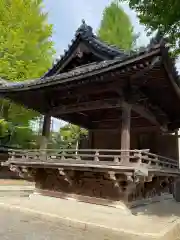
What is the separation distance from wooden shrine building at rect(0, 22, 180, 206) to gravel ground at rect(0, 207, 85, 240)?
2054mm

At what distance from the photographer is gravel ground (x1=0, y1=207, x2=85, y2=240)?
6.09m

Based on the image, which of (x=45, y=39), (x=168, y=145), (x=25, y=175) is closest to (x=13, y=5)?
(x=45, y=39)

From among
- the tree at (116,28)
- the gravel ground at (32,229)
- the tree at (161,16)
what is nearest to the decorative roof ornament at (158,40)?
the tree at (161,16)

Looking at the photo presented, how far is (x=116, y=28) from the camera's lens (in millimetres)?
24469

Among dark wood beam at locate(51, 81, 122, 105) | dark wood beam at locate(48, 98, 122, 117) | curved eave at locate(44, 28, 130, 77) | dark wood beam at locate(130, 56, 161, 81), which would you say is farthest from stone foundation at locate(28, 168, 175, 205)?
curved eave at locate(44, 28, 130, 77)

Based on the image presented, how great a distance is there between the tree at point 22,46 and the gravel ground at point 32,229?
10.2m

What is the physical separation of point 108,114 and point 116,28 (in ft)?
49.1

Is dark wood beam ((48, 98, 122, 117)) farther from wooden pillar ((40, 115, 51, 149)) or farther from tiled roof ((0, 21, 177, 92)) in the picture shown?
tiled roof ((0, 21, 177, 92))

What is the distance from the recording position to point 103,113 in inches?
510

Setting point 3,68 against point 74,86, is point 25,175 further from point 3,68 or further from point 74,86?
point 3,68

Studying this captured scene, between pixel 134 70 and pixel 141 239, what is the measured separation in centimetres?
492

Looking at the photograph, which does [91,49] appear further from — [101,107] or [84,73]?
[101,107]

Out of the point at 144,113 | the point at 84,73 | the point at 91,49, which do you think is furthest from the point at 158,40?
the point at 91,49

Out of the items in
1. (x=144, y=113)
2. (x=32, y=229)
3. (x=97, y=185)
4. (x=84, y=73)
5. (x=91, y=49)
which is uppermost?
(x=91, y=49)
